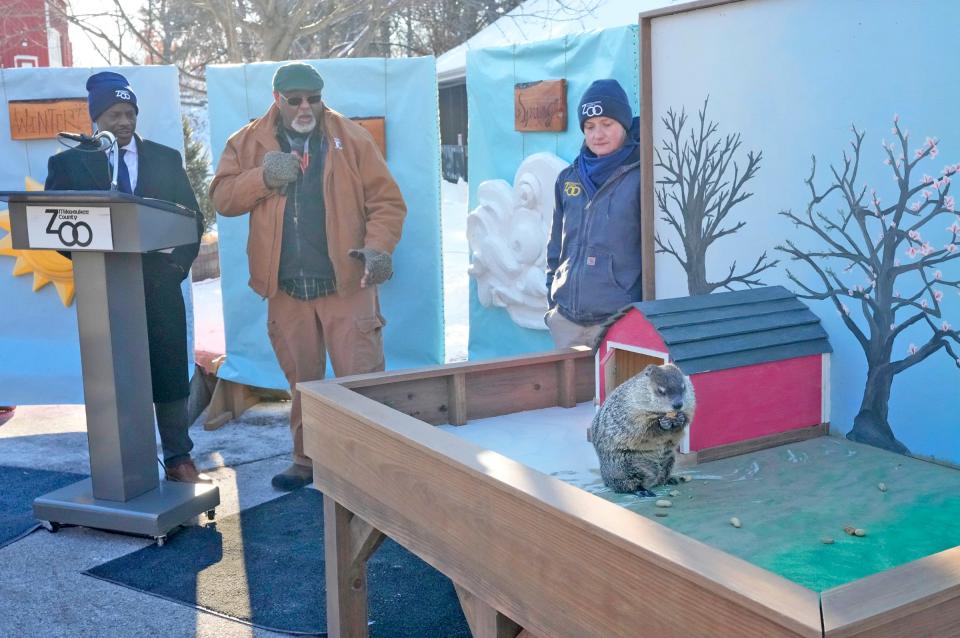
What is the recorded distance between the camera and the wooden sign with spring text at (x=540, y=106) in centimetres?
429

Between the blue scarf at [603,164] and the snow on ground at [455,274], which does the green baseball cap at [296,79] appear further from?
the blue scarf at [603,164]

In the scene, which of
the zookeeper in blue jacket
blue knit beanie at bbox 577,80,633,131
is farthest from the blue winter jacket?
blue knit beanie at bbox 577,80,633,131

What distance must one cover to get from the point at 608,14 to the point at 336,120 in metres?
5.44

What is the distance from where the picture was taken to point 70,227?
3.42 metres

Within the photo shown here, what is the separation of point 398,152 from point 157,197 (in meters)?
1.35

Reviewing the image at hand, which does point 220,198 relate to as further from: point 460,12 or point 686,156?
point 460,12

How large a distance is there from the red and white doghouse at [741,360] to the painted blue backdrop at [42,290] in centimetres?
342

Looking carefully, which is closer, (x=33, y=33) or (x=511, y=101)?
(x=511, y=101)

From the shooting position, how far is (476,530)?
1.78 metres

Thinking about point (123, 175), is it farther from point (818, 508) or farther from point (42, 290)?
point (818, 508)

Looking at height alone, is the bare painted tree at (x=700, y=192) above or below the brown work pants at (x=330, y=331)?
above

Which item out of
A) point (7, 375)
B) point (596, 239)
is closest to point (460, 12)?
point (7, 375)

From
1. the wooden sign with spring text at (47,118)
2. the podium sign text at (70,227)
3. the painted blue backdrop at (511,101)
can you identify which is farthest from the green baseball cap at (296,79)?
the wooden sign with spring text at (47,118)

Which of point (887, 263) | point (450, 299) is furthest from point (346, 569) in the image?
point (450, 299)
